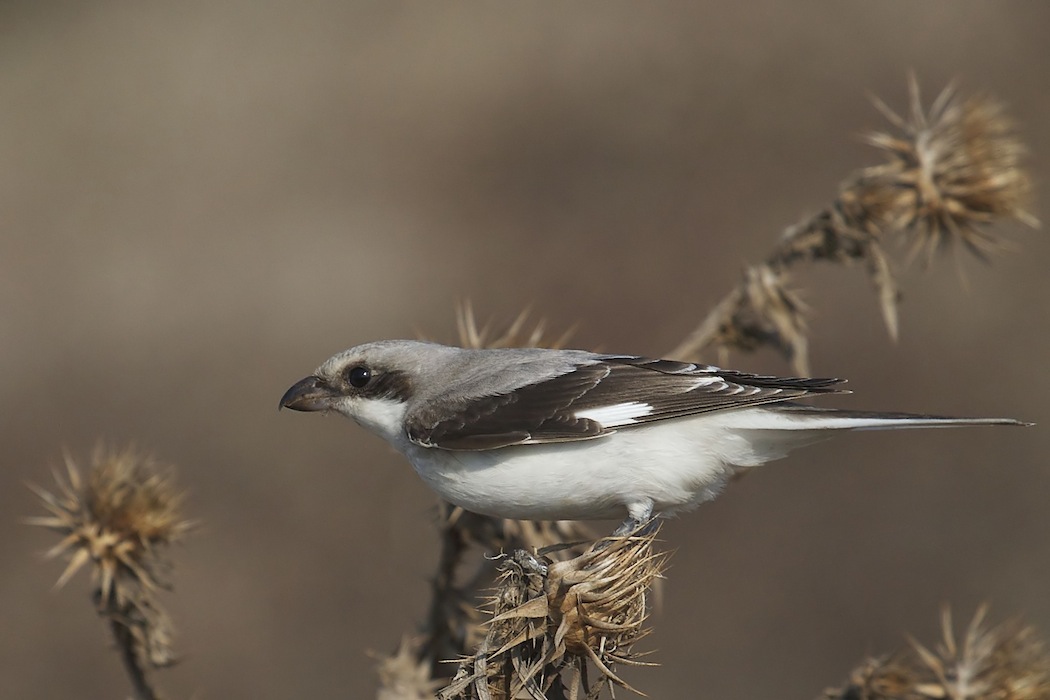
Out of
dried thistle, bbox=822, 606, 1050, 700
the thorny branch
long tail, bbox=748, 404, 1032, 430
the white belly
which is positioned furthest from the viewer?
the thorny branch

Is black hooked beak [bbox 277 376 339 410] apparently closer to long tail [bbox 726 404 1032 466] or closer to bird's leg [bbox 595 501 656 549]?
bird's leg [bbox 595 501 656 549]

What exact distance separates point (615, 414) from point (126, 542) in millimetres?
1976

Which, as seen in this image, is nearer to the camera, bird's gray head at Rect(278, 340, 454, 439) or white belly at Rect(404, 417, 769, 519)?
white belly at Rect(404, 417, 769, 519)

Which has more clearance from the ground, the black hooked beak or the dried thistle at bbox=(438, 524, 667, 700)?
the black hooked beak

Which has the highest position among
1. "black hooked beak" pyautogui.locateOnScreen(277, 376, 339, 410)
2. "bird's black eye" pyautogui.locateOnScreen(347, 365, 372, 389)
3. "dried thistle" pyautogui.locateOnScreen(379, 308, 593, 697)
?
"bird's black eye" pyautogui.locateOnScreen(347, 365, 372, 389)

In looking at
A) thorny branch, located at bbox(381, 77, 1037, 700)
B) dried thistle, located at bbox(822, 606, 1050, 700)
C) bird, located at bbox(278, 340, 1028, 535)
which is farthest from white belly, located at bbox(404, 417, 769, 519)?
dried thistle, located at bbox(822, 606, 1050, 700)

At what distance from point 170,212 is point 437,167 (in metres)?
2.94

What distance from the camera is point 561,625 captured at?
330 centimetres

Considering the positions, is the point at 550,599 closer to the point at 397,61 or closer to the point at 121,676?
the point at 121,676

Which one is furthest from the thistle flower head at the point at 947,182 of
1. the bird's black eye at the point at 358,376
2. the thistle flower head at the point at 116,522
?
the thistle flower head at the point at 116,522

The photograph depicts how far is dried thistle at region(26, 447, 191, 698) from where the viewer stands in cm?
428

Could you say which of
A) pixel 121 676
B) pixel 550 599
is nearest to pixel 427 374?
pixel 550 599

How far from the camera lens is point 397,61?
43.3 ft

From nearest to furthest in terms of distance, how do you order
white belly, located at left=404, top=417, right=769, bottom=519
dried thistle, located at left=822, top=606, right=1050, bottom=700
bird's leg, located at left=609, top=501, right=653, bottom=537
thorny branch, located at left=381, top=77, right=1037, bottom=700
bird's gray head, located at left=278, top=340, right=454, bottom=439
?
dried thistle, located at left=822, top=606, right=1050, bottom=700
white belly, located at left=404, top=417, right=769, bottom=519
bird's leg, located at left=609, top=501, right=653, bottom=537
thorny branch, located at left=381, top=77, right=1037, bottom=700
bird's gray head, located at left=278, top=340, right=454, bottom=439
